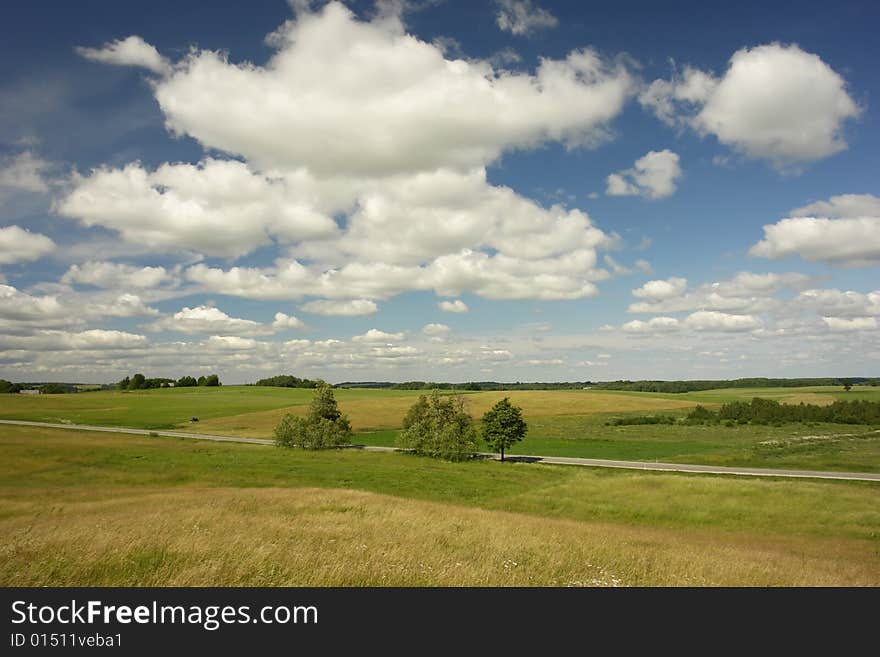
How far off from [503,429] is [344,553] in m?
59.5

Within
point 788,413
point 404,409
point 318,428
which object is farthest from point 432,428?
point 788,413

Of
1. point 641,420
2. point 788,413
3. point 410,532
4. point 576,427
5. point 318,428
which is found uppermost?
point 410,532

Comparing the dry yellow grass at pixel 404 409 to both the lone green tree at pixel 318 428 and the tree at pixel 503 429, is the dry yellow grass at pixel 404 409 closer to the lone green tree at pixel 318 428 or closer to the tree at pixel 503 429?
the lone green tree at pixel 318 428

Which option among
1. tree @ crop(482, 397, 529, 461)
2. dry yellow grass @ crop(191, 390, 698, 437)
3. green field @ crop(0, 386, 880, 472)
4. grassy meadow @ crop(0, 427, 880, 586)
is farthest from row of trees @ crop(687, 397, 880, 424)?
grassy meadow @ crop(0, 427, 880, 586)

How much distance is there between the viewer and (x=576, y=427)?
11281 centimetres

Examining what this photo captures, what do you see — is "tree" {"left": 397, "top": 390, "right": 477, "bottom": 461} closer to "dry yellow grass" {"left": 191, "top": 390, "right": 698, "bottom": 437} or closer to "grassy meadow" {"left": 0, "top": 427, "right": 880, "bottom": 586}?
"grassy meadow" {"left": 0, "top": 427, "right": 880, "bottom": 586}

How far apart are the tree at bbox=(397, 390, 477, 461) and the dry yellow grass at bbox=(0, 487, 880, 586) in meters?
46.6

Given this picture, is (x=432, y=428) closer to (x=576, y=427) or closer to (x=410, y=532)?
(x=576, y=427)

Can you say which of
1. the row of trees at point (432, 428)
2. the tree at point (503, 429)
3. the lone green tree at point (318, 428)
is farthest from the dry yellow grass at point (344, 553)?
the lone green tree at point (318, 428)

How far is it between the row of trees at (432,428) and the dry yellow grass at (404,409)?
2712 cm

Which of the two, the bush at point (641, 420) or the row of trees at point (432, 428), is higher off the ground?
the row of trees at point (432, 428)

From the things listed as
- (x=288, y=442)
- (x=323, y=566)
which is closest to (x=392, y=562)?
(x=323, y=566)

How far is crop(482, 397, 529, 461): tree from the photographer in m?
70.4

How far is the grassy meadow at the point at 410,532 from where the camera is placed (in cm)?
1162
